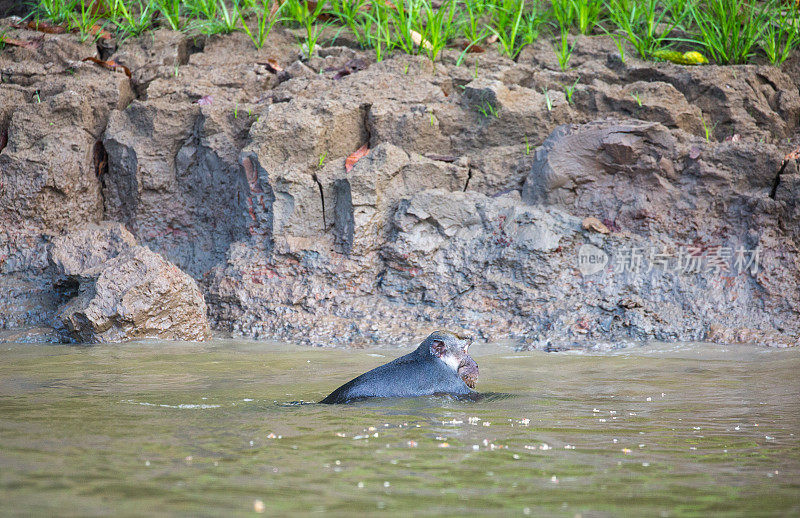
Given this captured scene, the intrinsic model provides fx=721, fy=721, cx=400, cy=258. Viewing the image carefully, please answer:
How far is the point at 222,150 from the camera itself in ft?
22.9

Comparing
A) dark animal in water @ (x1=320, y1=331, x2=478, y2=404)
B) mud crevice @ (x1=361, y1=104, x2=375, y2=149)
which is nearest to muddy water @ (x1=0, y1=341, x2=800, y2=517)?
dark animal in water @ (x1=320, y1=331, x2=478, y2=404)

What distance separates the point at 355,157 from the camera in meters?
6.72

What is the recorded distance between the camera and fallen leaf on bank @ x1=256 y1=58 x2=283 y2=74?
7602 mm

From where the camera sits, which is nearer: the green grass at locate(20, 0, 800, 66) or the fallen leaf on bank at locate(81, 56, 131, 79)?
the green grass at locate(20, 0, 800, 66)

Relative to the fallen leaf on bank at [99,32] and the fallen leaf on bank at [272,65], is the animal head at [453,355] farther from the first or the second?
the fallen leaf on bank at [99,32]

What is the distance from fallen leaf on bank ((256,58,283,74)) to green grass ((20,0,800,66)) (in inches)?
12.2

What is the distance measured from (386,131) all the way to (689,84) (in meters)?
2.98

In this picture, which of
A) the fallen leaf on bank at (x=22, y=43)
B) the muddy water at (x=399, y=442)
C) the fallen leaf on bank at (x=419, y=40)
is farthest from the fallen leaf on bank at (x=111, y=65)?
the muddy water at (x=399, y=442)

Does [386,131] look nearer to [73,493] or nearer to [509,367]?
[509,367]

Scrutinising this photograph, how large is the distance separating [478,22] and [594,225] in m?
3.07

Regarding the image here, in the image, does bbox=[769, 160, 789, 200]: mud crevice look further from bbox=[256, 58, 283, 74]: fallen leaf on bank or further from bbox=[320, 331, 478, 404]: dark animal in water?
bbox=[256, 58, 283, 74]: fallen leaf on bank

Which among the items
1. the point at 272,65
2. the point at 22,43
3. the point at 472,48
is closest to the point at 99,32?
the point at 22,43

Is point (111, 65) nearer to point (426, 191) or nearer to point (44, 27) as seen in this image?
point (44, 27)

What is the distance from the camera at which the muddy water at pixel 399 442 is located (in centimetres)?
213
